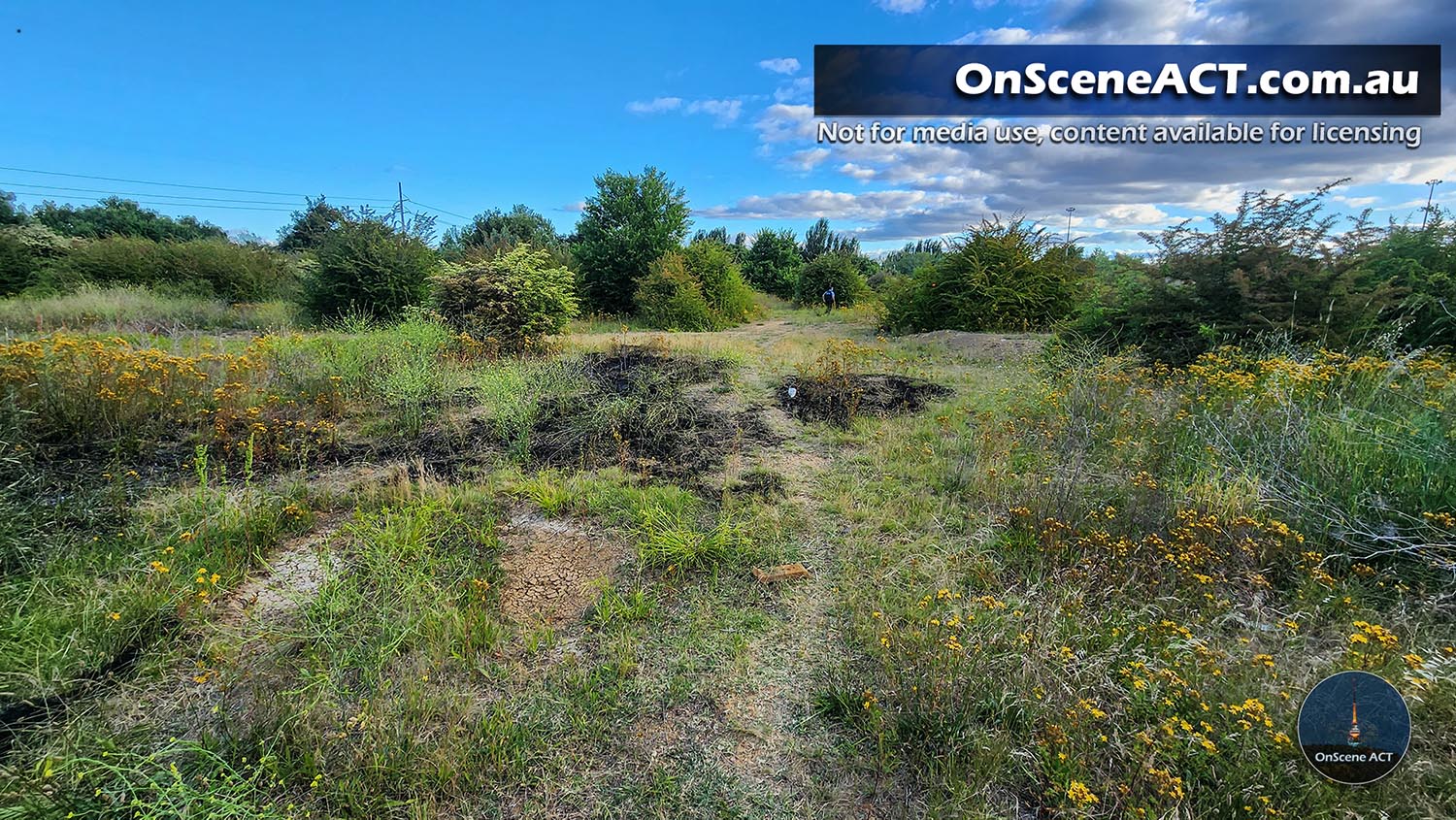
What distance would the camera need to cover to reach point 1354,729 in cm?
160

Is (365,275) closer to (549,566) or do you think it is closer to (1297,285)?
(549,566)

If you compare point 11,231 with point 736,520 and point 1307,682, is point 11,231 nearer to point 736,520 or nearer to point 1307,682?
point 736,520

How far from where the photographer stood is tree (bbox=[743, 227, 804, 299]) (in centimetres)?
2617

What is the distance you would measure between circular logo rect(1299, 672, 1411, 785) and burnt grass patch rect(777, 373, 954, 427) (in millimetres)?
4186

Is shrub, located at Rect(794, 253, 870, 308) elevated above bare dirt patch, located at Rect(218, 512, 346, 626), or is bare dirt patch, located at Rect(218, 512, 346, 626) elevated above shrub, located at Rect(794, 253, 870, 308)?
shrub, located at Rect(794, 253, 870, 308)

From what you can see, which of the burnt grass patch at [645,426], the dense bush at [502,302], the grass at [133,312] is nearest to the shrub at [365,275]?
the grass at [133,312]

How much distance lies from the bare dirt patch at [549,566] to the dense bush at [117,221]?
35938 millimetres

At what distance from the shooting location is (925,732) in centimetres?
200

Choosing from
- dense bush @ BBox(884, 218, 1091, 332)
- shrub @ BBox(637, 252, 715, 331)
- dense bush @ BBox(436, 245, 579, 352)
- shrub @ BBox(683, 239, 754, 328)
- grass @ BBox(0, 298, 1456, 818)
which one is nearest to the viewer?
grass @ BBox(0, 298, 1456, 818)

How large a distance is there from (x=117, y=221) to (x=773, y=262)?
35315mm

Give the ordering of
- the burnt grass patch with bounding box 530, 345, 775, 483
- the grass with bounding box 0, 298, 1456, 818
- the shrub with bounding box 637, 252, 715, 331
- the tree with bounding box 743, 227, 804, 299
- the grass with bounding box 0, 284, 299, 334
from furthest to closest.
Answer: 1. the tree with bounding box 743, 227, 804, 299
2. the shrub with bounding box 637, 252, 715, 331
3. the grass with bounding box 0, 284, 299, 334
4. the burnt grass patch with bounding box 530, 345, 775, 483
5. the grass with bounding box 0, 298, 1456, 818

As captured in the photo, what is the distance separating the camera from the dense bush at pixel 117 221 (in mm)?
27750

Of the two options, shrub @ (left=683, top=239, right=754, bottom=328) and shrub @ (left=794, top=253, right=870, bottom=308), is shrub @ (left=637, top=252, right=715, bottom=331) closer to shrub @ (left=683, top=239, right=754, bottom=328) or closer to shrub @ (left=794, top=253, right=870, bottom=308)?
shrub @ (left=683, top=239, right=754, bottom=328)

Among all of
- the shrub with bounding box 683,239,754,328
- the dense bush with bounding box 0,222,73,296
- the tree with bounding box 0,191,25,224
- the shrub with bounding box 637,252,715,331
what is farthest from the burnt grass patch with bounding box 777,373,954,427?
the tree with bounding box 0,191,25,224
